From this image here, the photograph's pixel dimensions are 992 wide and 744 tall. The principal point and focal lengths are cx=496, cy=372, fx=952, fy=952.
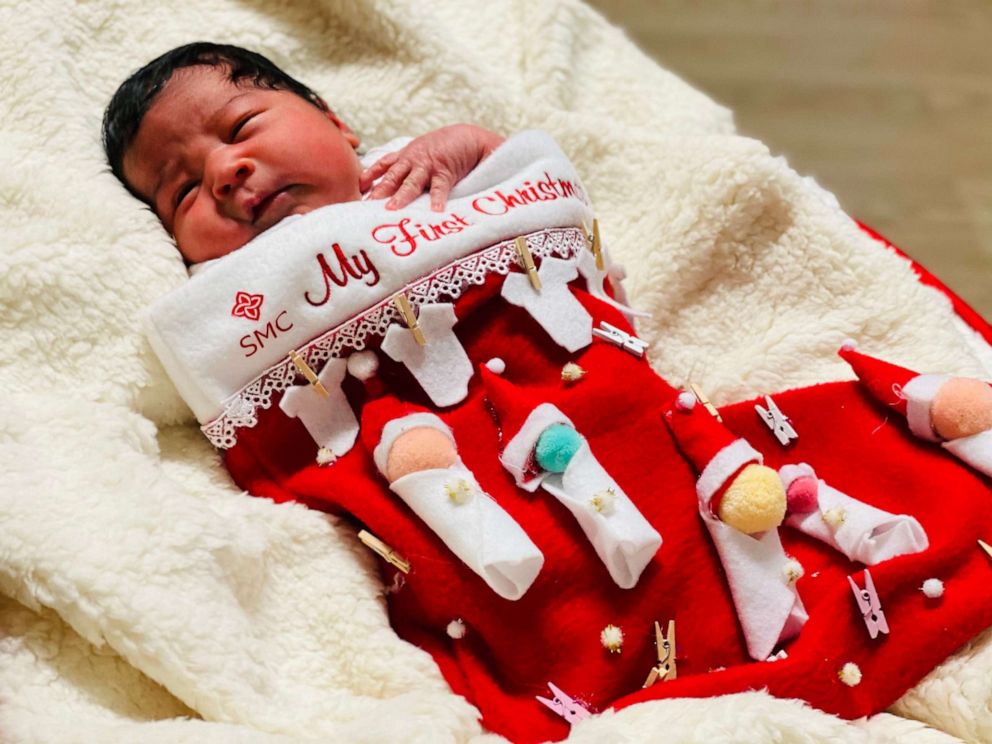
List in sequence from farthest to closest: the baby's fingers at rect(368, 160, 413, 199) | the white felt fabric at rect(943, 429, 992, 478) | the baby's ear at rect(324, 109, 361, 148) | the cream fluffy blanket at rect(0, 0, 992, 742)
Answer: the baby's ear at rect(324, 109, 361, 148) < the baby's fingers at rect(368, 160, 413, 199) < the white felt fabric at rect(943, 429, 992, 478) < the cream fluffy blanket at rect(0, 0, 992, 742)

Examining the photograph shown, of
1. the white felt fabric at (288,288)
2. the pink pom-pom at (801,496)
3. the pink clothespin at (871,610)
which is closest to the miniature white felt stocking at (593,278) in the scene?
the white felt fabric at (288,288)

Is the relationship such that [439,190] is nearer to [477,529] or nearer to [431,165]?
[431,165]

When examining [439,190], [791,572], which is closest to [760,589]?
[791,572]

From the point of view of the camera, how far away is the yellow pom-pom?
0.80m

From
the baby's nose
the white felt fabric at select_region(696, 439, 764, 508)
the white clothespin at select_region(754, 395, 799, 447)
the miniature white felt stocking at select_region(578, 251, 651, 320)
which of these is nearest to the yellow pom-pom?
the white felt fabric at select_region(696, 439, 764, 508)

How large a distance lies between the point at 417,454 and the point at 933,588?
1.48ft

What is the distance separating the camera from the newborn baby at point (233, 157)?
0.93 metres

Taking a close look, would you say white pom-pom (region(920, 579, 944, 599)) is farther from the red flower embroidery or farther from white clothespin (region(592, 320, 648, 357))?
the red flower embroidery

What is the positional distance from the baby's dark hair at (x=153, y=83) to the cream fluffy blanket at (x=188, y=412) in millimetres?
29

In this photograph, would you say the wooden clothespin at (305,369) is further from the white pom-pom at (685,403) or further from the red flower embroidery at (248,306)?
the white pom-pom at (685,403)

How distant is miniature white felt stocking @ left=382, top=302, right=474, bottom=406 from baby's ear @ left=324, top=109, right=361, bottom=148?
288 mm

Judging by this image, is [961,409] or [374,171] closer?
[961,409]

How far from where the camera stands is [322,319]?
0.86 metres

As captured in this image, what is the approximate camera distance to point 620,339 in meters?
0.90
